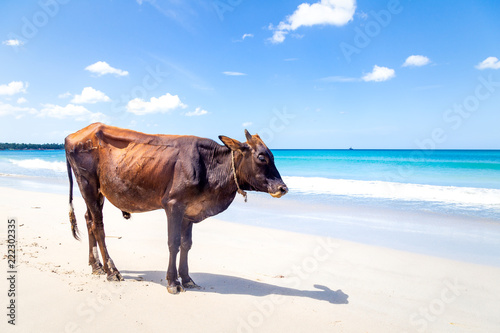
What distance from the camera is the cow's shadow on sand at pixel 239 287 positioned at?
481 centimetres

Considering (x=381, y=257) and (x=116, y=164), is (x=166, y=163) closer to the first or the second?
(x=116, y=164)

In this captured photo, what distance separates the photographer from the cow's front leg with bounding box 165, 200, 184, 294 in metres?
4.51

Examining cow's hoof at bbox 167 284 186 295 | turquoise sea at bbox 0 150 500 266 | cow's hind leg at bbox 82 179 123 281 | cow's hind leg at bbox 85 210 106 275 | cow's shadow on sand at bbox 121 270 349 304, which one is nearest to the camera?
cow's hoof at bbox 167 284 186 295

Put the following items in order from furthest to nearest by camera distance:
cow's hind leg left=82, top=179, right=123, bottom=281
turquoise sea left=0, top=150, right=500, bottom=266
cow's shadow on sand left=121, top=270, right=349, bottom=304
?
1. turquoise sea left=0, top=150, right=500, bottom=266
2. cow's hind leg left=82, top=179, right=123, bottom=281
3. cow's shadow on sand left=121, top=270, right=349, bottom=304

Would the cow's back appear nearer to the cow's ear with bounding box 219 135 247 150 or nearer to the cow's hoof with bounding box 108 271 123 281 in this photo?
the cow's ear with bounding box 219 135 247 150

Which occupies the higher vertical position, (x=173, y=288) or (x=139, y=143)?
(x=139, y=143)

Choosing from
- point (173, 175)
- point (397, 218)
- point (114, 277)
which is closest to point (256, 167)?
point (173, 175)

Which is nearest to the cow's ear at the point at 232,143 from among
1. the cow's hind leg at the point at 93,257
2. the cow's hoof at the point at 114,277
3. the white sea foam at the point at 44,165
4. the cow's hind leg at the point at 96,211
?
the cow's hind leg at the point at 96,211

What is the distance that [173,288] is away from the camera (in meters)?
4.61

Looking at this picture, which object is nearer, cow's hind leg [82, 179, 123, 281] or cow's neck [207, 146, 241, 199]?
cow's neck [207, 146, 241, 199]

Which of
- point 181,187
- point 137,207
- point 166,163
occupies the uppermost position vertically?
point 166,163

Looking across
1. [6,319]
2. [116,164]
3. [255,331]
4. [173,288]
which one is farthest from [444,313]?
[6,319]

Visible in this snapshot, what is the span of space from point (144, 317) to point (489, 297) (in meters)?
4.68

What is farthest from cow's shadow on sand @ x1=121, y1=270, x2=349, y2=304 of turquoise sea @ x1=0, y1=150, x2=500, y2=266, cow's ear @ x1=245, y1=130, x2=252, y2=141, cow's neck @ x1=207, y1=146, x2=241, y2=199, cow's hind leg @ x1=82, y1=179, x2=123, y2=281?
turquoise sea @ x1=0, y1=150, x2=500, y2=266
